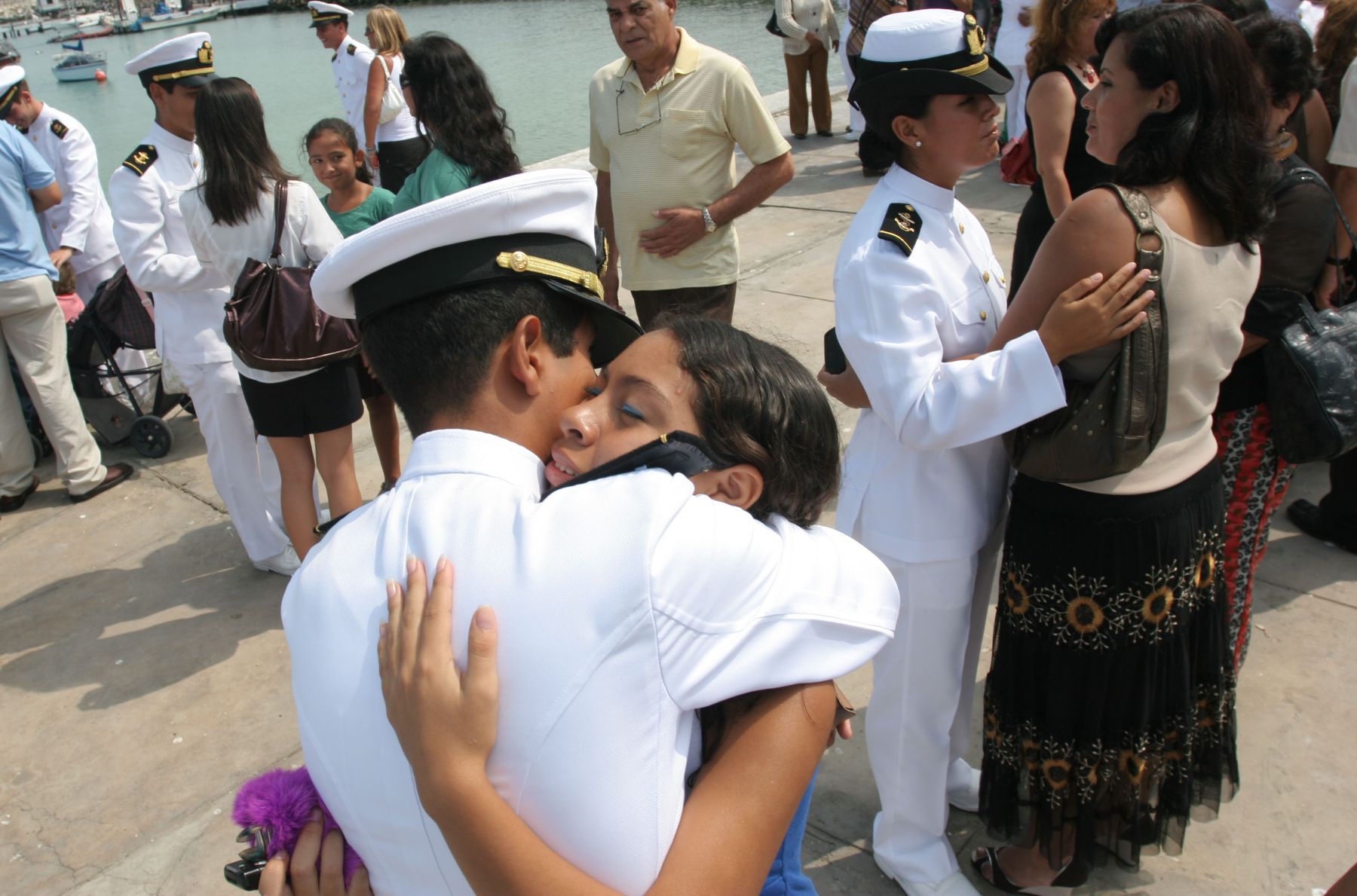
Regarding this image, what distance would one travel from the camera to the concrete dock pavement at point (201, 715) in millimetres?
2670

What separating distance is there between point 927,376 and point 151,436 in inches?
183

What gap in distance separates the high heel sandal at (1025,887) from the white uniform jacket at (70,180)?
5.34 m

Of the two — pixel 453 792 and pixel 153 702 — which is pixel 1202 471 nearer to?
pixel 453 792

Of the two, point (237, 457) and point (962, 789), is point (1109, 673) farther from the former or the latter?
point (237, 457)

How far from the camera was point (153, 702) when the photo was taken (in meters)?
3.62

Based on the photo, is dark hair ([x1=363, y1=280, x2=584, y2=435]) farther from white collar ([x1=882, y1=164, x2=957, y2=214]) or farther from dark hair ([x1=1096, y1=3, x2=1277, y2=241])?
dark hair ([x1=1096, y1=3, x2=1277, y2=241])

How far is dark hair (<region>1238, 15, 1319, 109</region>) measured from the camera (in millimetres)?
2693

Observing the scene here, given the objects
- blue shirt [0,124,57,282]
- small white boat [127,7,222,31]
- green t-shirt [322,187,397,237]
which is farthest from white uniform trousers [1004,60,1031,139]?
small white boat [127,7,222,31]

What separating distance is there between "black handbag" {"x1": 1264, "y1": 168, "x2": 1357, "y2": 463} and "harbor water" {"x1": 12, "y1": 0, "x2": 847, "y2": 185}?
2.16 meters

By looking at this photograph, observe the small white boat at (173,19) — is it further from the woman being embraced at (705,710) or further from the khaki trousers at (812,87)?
the woman being embraced at (705,710)

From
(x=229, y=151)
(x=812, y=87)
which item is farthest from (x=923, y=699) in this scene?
(x=812, y=87)

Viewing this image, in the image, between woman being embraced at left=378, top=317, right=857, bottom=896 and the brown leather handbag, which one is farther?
the brown leather handbag

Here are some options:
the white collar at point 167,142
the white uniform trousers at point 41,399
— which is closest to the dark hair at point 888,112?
the white collar at point 167,142

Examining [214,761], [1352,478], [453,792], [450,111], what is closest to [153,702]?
[214,761]
